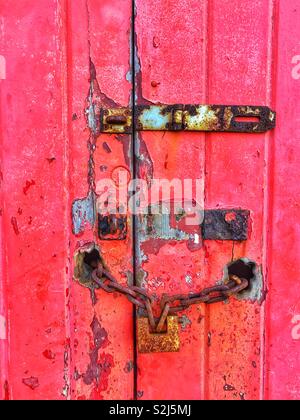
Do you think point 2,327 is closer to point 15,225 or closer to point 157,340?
point 15,225

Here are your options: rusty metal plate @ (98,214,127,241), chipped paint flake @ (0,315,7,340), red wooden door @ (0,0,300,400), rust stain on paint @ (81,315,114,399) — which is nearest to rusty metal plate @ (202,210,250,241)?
red wooden door @ (0,0,300,400)

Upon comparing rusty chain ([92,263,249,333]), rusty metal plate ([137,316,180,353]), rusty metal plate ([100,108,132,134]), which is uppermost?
rusty metal plate ([100,108,132,134])

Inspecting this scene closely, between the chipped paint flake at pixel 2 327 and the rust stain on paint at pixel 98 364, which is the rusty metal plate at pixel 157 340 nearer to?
the rust stain on paint at pixel 98 364

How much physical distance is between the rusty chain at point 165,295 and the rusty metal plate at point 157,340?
0.05 ft

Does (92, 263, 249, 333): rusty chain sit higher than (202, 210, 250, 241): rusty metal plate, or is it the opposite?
(202, 210, 250, 241): rusty metal plate

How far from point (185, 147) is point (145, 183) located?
129mm

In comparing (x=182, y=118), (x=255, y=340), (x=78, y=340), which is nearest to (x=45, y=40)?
(x=182, y=118)

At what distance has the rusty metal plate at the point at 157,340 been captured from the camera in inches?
39.0

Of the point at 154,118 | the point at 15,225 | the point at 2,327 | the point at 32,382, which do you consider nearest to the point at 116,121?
the point at 154,118

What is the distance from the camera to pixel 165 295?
40.1 inches

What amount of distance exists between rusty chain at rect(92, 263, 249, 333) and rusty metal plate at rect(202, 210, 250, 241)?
0.34 ft

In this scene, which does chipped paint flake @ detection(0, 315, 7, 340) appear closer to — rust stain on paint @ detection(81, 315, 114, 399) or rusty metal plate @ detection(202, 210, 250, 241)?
rust stain on paint @ detection(81, 315, 114, 399)

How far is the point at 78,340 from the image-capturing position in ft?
3.44

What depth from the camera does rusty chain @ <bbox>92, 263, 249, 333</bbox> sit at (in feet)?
3.21
